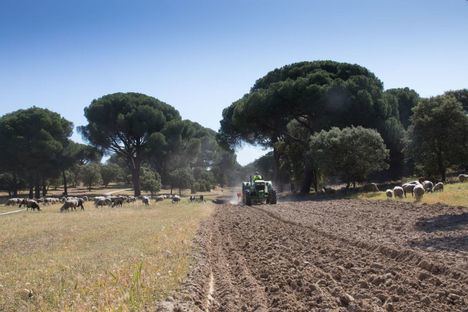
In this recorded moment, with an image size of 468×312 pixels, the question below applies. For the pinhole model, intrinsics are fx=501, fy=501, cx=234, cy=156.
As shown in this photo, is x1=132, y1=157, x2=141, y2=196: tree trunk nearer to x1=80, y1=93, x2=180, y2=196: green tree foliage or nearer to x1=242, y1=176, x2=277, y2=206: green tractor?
x1=80, y1=93, x2=180, y2=196: green tree foliage

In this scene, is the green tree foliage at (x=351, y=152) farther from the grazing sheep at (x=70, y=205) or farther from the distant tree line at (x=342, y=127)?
the grazing sheep at (x=70, y=205)

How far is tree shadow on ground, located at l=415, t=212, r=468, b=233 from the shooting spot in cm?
1695

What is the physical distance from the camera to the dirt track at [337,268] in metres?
8.28

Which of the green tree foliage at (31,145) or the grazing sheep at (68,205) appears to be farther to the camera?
the green tree foliage at (31,145)

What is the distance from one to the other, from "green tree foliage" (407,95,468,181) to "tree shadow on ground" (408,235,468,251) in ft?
103

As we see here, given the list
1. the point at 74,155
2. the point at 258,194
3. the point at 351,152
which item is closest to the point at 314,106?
the point at 351,152

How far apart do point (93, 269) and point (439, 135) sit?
3948 cm

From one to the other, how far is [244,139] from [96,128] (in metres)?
20.3

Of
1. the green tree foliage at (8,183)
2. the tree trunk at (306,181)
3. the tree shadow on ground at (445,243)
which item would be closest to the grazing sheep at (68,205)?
the tree trunk at (306,181)

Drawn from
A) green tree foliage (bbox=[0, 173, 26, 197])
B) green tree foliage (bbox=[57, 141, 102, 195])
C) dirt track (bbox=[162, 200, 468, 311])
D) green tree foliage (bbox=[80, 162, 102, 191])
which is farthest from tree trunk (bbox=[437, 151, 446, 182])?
green tree foliage (bbox=[80, 162, 102, 191])

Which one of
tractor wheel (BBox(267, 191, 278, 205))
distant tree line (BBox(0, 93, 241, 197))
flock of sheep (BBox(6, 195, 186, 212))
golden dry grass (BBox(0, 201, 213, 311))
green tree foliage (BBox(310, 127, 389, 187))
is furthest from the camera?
distant tree line (BBox(0, 93, 241, 197))

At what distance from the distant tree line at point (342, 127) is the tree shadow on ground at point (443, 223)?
2206cm

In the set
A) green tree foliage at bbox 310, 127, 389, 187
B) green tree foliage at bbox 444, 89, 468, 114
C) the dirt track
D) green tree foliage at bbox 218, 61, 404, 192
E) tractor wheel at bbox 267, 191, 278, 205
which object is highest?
green tree foliage at bbox 444, 89, 468, 114

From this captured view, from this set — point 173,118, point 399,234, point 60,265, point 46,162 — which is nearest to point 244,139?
point 173,118
